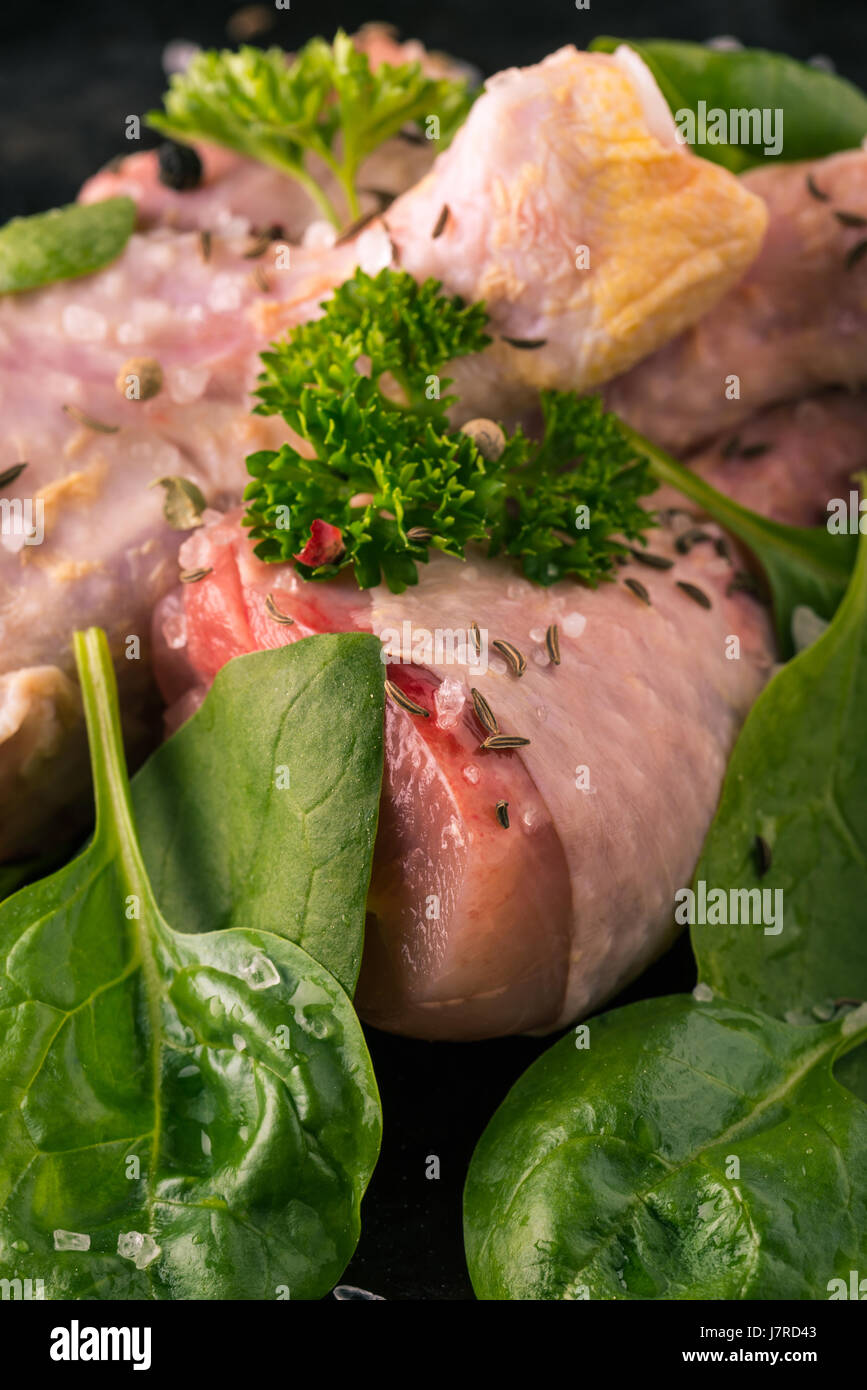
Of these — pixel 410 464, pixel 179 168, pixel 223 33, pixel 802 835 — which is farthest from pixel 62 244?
pixel 223 33

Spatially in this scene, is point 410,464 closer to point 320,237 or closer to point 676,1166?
point 320,237

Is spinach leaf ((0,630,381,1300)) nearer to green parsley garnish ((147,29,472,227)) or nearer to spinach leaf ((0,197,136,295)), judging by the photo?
spinach leaf ((0,197,136,295))

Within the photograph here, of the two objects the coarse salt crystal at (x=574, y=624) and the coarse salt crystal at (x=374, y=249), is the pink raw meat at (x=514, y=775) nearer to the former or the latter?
the coarse salt crystal at (x=574, y=624)

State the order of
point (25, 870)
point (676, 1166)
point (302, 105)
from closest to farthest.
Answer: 1. point (676, 1166)
2. point (25, 870)
3. point (302, 105)

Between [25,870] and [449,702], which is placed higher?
[449,702]

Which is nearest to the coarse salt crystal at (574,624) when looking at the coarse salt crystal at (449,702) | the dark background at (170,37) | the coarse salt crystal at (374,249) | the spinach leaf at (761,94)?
the coarse salt crystal at (449,702)
